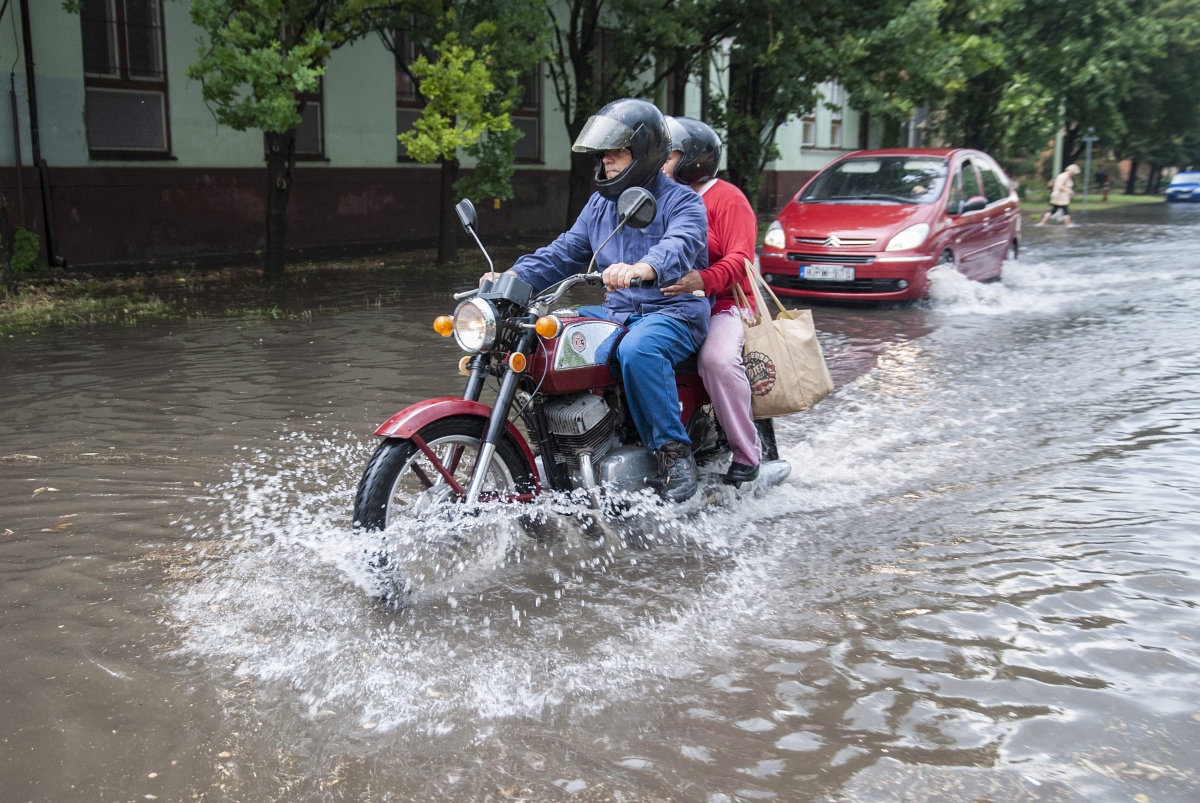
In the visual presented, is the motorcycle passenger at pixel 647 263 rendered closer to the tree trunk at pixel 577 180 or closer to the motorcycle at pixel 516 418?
the motorcycle at pixel 516 418

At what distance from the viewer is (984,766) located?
310 centimetres

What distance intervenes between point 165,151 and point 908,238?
33.6ft

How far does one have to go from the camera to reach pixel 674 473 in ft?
15.8

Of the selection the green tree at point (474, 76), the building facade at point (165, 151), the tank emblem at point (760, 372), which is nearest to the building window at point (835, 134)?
the building facade at point (165, 151)

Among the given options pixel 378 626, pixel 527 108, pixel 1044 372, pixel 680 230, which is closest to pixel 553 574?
pixel 378 626

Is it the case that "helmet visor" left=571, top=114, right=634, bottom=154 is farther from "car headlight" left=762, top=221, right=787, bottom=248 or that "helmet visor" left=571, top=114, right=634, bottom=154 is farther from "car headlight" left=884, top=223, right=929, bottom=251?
"car headlight" left=762, top=221, right=787, bottom=248

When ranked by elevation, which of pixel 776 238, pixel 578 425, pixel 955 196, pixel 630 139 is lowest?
pixel 578 425

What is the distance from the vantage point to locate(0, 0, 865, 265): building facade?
13953 millimetres

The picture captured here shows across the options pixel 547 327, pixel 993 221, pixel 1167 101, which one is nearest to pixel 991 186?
pixel 993 221

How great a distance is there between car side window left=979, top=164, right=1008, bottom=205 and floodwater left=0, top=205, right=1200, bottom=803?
6.68 meters

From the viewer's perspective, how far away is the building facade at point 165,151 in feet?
45.8

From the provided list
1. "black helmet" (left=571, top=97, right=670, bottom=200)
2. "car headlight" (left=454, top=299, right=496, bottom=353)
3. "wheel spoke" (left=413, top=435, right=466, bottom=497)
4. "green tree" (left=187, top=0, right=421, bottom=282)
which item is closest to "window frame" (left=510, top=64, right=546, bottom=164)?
"green tree" (left=187, top=0, right=421, bottom=282)

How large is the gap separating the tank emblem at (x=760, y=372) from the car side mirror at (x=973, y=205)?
8158 mm

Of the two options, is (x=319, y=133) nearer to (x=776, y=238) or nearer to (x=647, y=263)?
(x=776, y=238)
